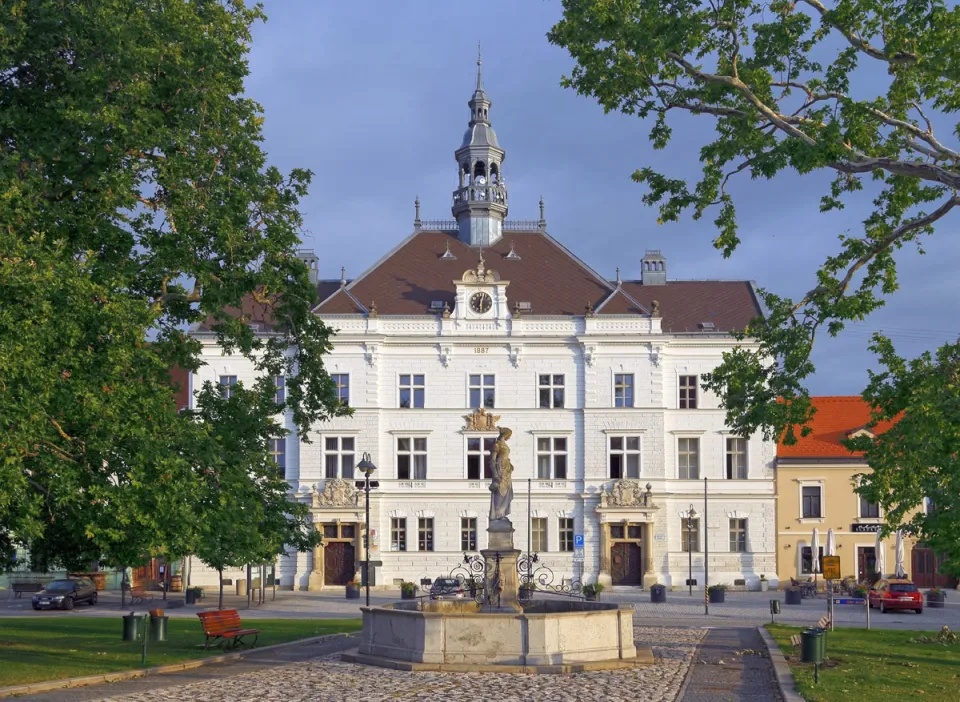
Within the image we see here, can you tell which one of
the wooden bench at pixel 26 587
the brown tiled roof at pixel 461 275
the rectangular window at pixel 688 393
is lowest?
the wooden bench at pixel 26 587

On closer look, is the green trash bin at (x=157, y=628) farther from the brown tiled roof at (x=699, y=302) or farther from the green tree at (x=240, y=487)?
the brown tiled roof at (x=699, y=302)

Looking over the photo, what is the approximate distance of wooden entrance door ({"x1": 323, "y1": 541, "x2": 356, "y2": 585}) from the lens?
2185 inches

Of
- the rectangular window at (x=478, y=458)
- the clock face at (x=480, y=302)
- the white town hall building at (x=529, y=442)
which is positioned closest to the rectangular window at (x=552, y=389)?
the white town hall building at (x=529, y=442)

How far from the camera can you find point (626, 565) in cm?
5550

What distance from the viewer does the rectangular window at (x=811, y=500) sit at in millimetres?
58750

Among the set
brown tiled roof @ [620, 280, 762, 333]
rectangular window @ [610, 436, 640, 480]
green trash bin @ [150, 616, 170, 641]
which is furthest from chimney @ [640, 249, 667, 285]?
green trash bin @ [150, 616, 170, 641]

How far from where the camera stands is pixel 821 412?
62719 mm

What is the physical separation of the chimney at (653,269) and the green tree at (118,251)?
36269 millimetres

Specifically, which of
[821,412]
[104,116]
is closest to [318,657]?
[104,116]

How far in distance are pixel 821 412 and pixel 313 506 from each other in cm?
2594

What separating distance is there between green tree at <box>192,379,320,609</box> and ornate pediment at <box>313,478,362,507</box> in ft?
93.1

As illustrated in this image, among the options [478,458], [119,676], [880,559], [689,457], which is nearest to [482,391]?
[478,458]

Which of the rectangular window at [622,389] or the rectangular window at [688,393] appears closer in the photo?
the rectangular window at [622,389]

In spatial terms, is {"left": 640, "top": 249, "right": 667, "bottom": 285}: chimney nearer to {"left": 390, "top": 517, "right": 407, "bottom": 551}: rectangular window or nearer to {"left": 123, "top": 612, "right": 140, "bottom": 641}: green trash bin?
{"left": 390, "top": 517, "right": 407, "bottom": 551}: rectangular window
